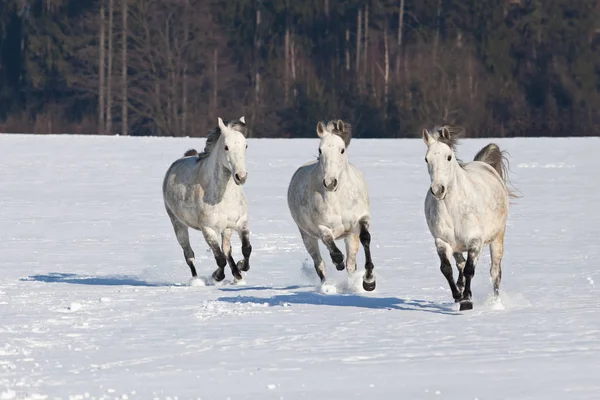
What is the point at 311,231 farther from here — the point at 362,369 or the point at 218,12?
the point at 218,12

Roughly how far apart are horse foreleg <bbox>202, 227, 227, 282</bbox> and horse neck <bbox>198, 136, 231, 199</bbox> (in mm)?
317

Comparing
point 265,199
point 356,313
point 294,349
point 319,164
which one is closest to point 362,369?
point 294,349

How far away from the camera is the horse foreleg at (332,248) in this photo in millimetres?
10213

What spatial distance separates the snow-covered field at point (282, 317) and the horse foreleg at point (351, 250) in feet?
0.71

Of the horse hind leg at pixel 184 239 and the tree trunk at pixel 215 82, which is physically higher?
the tree trunk at pixel 215 82

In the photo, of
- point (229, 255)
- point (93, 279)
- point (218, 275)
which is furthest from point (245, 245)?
point (93, 279)

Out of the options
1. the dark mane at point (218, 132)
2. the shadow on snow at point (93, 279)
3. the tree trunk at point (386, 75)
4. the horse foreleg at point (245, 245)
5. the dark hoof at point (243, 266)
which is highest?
the tree trunk at point (386, 75)

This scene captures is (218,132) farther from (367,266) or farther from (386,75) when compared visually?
(386,75)

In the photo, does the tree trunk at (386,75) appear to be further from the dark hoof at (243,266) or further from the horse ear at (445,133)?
the horse ear at (445,133)

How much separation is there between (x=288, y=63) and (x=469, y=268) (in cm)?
4213

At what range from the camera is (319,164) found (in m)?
10.5

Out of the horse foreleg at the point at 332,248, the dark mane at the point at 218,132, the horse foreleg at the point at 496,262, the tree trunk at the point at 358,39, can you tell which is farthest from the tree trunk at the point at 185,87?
the horse foreleg at the point at 496,262

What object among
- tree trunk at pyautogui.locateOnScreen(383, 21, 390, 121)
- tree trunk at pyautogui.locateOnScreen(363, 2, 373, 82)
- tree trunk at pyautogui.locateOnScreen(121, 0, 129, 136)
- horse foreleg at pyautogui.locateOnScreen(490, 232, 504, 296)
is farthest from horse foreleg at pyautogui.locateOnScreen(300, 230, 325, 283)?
tree trunk at pyautogui.locateOnScreen(363, 2, 373, 82)

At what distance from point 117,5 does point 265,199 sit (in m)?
31.1
